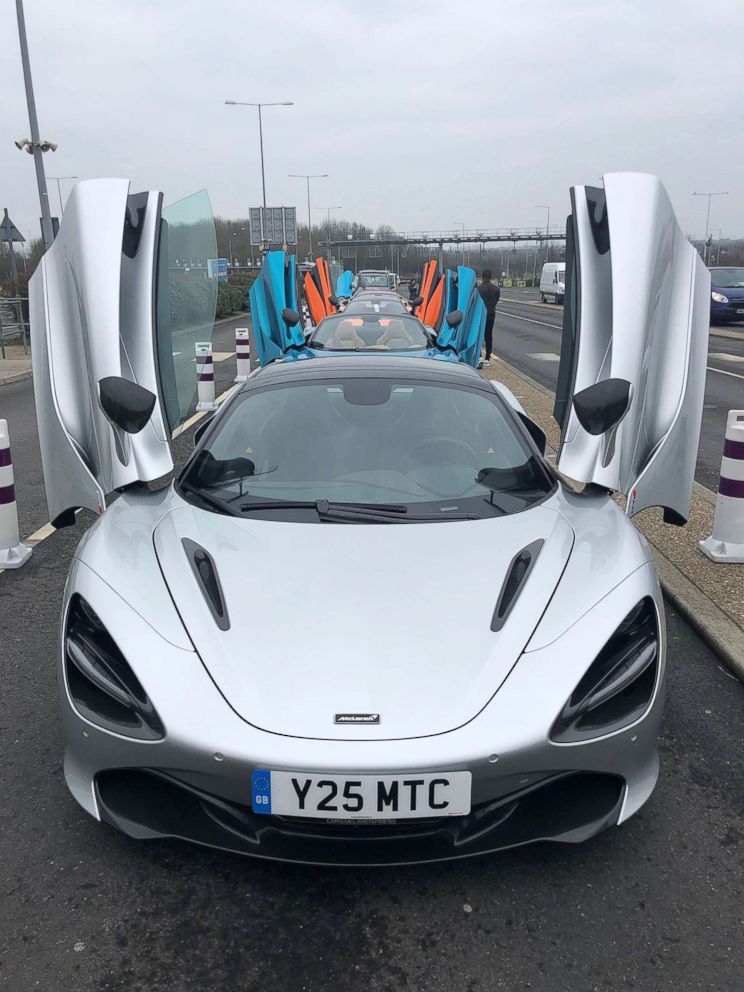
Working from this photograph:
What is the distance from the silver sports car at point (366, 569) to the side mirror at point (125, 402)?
1 cm

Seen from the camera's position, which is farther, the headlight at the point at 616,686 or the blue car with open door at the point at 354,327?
the blue car with open door at the point at 354,327

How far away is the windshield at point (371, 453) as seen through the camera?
323 centimetres

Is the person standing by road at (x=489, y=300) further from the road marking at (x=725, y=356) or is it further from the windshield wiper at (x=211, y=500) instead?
the windshield wiper at (x=211, y=500)

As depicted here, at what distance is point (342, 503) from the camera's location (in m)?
3.16

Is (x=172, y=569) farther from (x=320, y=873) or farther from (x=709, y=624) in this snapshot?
(x=709, y=624)

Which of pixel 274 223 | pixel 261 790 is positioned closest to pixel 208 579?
pixel 261 790

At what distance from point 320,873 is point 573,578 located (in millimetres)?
1199

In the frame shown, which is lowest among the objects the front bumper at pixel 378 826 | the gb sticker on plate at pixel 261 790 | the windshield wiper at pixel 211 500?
the front bumper at pixel 378 826

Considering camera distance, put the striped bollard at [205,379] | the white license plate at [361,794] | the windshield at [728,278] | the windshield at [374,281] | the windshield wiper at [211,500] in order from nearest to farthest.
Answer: the white license plate at [361,794] → the windshield wiper at [211,500] → the striped bollard at [205,379] → the windshield at [728,278] → the windshield at [374,281]

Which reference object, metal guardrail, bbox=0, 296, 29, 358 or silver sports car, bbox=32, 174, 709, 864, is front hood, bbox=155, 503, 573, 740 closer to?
silver sports car, bbox=32, 174, 709, 864

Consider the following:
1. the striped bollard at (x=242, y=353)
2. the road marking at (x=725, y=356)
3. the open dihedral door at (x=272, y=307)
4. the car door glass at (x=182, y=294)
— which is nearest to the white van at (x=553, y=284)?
the road marking at (x=725, y=356)

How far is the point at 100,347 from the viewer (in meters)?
3.64

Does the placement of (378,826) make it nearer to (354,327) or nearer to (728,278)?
(354,327)

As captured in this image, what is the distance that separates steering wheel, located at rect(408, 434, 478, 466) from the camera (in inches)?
135
